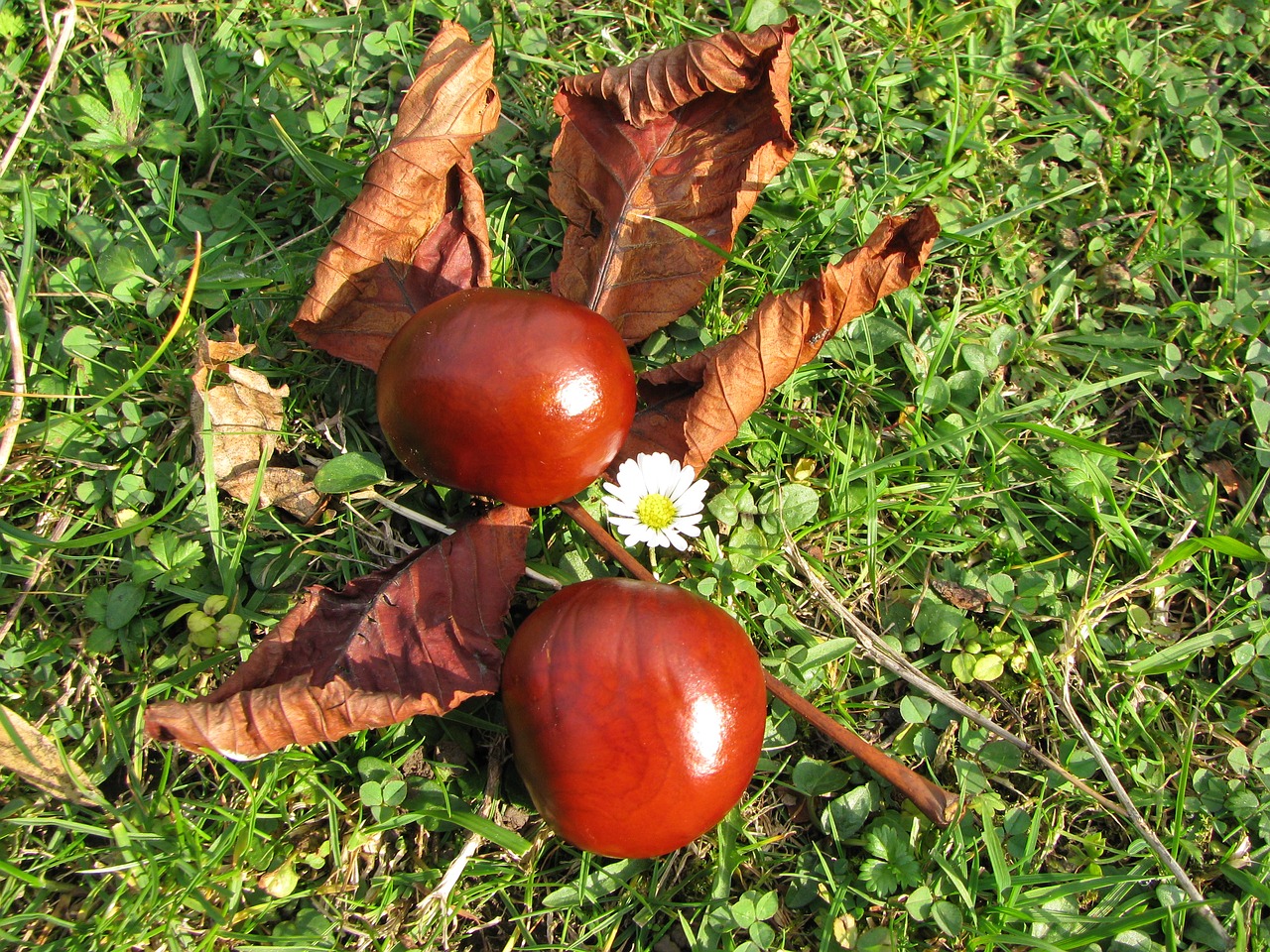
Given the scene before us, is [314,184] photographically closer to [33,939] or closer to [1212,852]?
[33,939]

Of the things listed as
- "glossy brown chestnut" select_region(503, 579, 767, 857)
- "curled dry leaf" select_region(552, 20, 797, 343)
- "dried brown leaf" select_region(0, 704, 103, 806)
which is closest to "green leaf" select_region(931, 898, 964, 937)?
"glossy brown chestnut" select_region(503, 579, 767, 857)

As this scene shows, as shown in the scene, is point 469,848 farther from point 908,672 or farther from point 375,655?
point 908,672

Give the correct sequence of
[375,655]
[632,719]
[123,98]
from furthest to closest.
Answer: [123,98] < [375,655] < [632,719]

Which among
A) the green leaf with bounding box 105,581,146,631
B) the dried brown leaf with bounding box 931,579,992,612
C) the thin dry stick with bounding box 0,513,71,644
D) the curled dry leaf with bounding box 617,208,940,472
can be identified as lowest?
the dried brown leaf with bounding box 931,579,992,612

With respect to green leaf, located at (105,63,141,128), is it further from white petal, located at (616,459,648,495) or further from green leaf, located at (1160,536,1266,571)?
green leaf, located at (1160,536,1266,571)

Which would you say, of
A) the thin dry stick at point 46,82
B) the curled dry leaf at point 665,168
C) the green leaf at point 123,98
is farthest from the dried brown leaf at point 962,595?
the thin dry stick at point 46,82

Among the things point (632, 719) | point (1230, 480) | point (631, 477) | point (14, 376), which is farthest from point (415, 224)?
point (1230, 480)

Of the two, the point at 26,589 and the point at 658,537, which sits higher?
the point at 26,589
